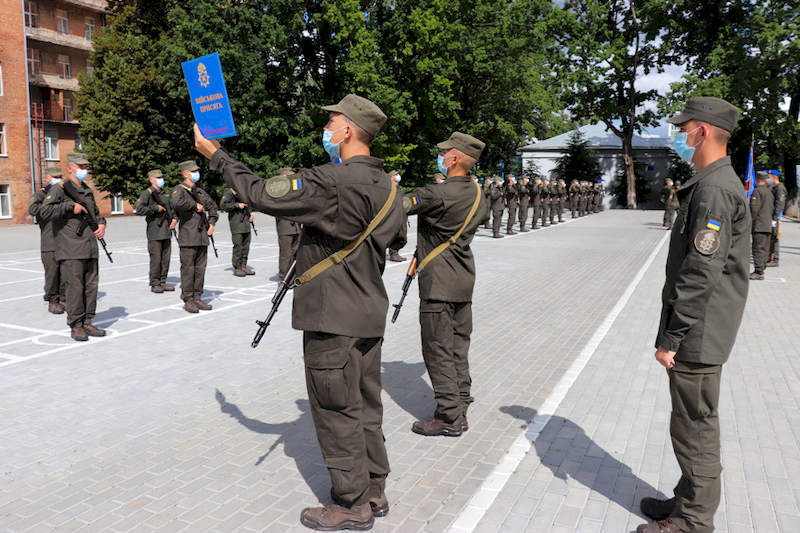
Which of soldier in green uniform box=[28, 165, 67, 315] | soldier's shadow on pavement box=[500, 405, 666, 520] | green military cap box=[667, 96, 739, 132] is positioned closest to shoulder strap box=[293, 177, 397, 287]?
green military cap box=[667, 96, 739, 132]

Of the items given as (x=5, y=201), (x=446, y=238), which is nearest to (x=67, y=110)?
(x=5, y=201)

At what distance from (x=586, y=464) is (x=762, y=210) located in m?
11.2

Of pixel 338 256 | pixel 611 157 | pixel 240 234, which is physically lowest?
pixel 240 234

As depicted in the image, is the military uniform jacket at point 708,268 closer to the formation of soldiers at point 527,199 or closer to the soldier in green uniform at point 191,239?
the soldier in green uniform at point 191,239

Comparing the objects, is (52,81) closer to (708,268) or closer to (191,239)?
(191,239)

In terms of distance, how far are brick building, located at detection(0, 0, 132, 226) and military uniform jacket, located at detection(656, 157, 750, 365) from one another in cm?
3608

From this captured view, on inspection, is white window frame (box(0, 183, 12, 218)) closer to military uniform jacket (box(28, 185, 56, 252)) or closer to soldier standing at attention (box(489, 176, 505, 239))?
soldier standing at attention (box(489, 176, 505, 239))

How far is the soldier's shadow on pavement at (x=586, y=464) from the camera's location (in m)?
4.13

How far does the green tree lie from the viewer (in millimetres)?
50406

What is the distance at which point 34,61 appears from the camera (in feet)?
127

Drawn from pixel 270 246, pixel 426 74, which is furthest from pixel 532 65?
pixel 270 246

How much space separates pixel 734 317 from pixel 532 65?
4132 cm

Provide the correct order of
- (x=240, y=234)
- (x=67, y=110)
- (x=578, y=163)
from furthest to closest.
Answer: (x=578, y=163) < (x=67, y=110) < (x=240, y=234)

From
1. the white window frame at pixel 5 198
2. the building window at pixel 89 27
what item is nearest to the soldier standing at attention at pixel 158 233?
the white window frame at pixel 5 198
